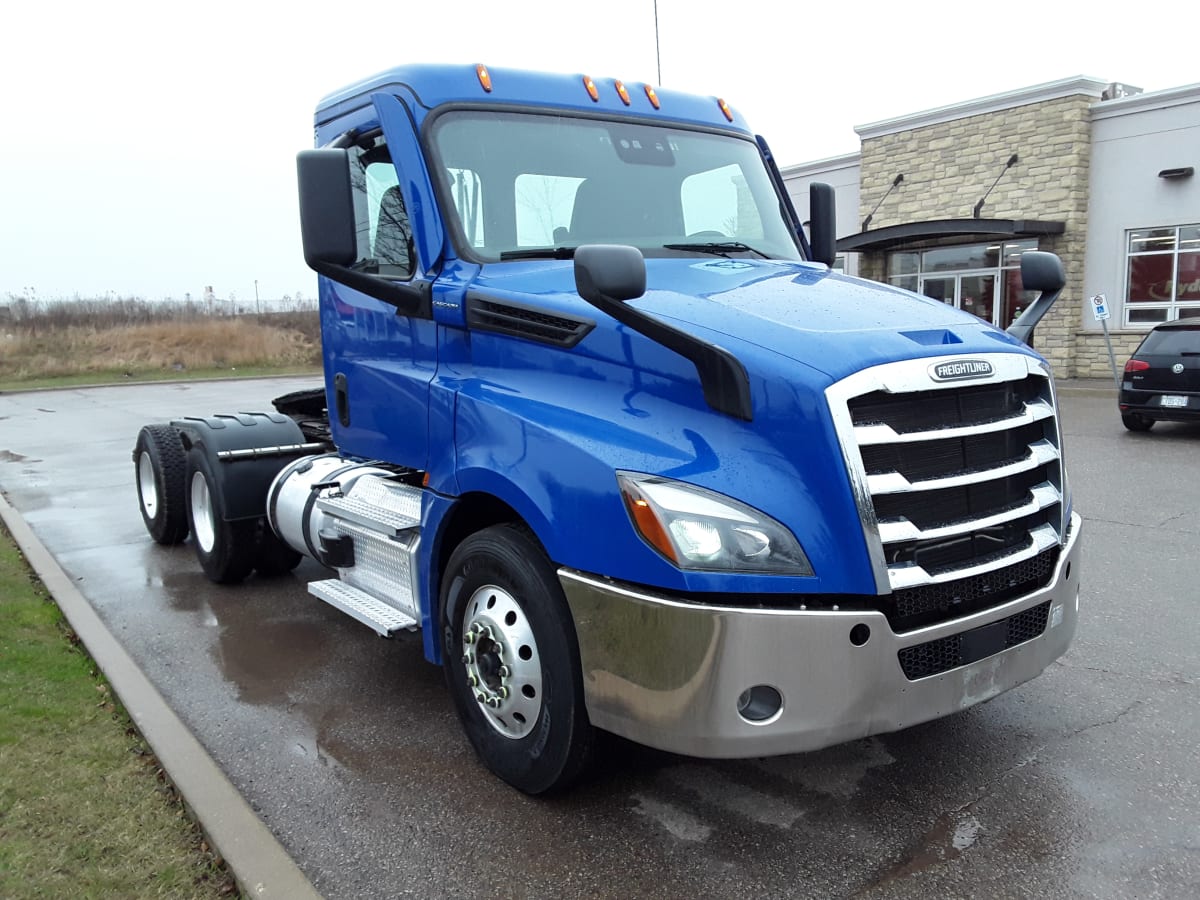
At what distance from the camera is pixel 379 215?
14.9 feet

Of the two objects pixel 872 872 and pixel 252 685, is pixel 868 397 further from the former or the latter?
pixel 252 685

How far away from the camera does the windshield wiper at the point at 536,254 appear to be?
13.4 feet

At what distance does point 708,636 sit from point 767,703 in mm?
301

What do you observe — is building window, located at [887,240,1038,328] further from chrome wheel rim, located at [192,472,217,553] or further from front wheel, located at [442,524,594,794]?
front wheel, located at [442,524,594,794]

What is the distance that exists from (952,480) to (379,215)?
2840mm

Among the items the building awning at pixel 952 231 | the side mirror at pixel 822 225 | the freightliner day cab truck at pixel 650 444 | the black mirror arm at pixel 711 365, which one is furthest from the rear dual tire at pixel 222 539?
the building awning at pixel 952 231

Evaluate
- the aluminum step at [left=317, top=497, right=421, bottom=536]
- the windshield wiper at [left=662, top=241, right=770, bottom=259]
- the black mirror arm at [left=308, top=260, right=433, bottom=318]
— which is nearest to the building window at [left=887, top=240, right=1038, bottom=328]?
the windshield wiper at [left=662, top=241, right=770, bottom=259]

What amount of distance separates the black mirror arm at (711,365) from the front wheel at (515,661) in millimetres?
834

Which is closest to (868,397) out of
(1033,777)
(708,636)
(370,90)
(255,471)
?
(708,636)

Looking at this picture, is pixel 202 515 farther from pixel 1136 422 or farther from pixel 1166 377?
pixel 1136 422

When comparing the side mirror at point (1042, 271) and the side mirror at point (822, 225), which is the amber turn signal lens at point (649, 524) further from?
the side mirror at point (822, 225)

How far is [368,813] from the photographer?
3574mm

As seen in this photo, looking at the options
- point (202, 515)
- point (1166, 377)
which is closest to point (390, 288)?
point (202, 515)

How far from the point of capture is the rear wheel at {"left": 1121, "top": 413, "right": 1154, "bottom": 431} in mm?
13969
